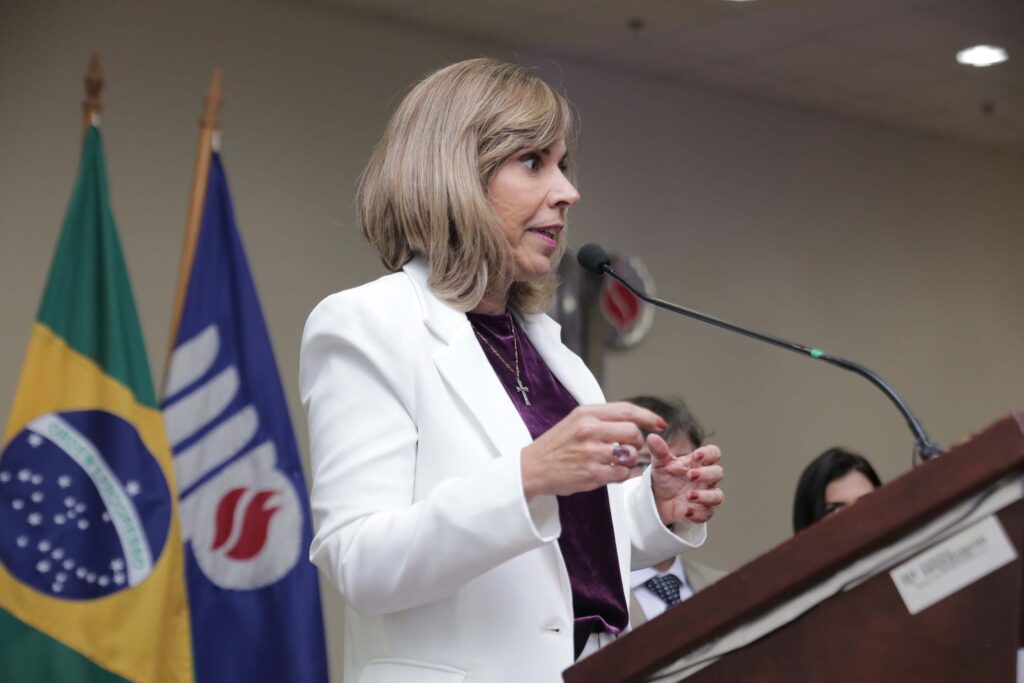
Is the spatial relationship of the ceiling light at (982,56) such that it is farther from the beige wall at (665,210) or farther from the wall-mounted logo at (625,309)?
A: the wall-mounted logo at (625,309)

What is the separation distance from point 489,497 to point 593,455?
13 centimetres

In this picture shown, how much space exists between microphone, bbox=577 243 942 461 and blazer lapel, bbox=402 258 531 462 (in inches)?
7.6

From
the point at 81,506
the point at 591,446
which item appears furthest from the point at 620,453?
the point at 81,506

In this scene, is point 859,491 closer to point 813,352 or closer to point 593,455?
point 813,352

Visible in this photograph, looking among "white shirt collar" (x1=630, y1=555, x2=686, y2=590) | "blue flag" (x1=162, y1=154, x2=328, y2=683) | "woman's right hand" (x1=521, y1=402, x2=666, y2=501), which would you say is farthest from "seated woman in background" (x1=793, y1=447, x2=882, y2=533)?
"woman's right hand" (x1=521, y1=402, x2=666, y2=501)

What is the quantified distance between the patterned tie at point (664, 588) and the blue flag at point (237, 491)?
2.81ft

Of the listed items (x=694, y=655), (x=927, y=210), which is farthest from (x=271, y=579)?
(x=927, y=210)

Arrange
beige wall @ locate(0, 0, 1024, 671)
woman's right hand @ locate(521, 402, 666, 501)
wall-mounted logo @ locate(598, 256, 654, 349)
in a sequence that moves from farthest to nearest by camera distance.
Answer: wall-mounted logo @ locate(598, 256, 654, 349), beige wall @ locate(0, 0, 1024, 671), woman's right hand @ locate(521, 402, 666, 501)

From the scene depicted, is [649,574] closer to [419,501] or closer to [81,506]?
[81,506]

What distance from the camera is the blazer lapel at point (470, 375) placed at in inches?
55.8

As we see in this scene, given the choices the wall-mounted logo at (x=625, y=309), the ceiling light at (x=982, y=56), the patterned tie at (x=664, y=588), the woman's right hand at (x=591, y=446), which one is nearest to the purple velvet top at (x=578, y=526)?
the woman's right hand at (x=591, y=446)

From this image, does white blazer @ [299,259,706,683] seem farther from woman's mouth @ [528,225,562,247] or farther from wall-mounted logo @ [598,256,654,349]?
Answer: wall-mounted logo @ [598,256,654,349]

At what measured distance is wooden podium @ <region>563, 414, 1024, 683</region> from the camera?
3.15 feet

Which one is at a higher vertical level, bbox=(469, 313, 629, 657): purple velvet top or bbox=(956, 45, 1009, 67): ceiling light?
bbox=(956, 45, 1009, 67): ceiling light
